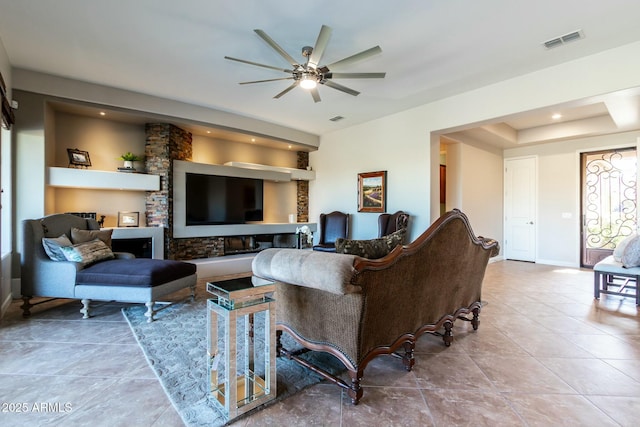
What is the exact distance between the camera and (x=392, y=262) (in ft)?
5.70

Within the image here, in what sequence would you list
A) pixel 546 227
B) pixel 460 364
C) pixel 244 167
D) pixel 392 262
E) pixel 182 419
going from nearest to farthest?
pixel 182 419 → pixel 392 262 → pixel 460 364 → pixel 244 167 → pixel 546 227

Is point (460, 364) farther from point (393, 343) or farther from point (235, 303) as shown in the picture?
point (235, 303)

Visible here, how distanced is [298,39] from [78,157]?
12.4ft

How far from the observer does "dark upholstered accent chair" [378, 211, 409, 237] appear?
4.96m

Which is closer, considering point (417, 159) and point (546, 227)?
point (417, 159)

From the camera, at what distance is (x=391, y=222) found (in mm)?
5156

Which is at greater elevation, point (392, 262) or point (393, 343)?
point (392, 262)

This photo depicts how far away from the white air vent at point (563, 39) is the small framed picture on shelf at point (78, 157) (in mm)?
6156

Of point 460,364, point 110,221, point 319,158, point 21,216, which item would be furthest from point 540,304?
point 21,216

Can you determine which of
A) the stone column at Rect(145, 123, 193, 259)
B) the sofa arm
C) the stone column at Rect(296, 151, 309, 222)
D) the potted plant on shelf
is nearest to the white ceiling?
the stone column at Rect(145, 123, 193, 259)

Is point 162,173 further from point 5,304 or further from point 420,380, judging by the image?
point 420,380

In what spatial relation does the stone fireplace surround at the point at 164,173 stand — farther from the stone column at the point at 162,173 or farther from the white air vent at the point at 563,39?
the white air vent at the point at 563,39

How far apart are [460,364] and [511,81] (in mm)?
3717

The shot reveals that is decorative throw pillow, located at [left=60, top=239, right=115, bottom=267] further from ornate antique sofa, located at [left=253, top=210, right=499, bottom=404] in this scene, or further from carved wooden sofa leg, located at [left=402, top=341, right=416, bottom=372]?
carved wooden sofa leg, located at [left=402, top=341, right=416, bottom=372]
